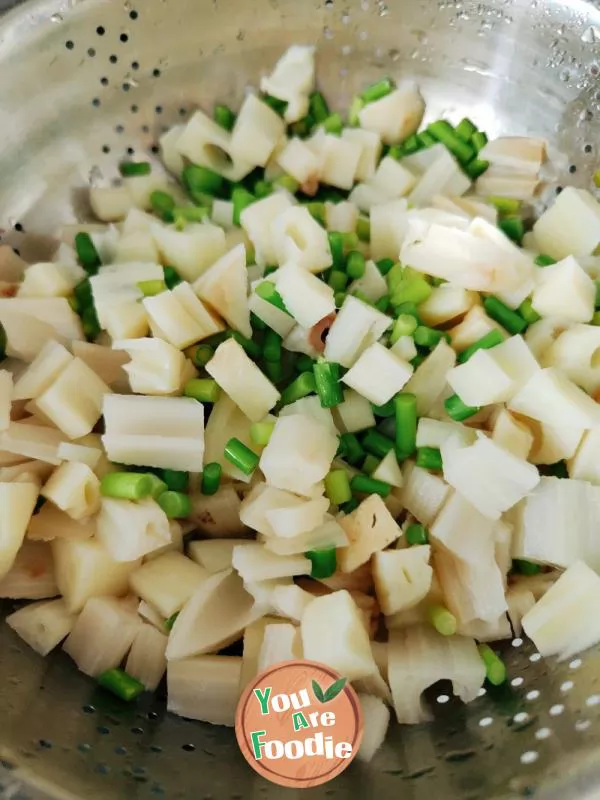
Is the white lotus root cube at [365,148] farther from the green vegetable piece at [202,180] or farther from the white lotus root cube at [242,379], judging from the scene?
the white lotus root cube at [242,379]

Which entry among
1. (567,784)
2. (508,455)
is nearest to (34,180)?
(508,455)

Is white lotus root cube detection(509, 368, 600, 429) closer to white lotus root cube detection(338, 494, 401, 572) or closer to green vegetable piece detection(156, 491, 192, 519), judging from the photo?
white lotus root cube detection(338, 494, 401, 572)

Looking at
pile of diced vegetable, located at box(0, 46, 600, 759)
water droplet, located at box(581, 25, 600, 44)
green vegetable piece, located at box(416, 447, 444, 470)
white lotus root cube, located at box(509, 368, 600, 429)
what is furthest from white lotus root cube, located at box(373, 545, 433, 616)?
water droplet, located at box(581, 25, 600, 44)

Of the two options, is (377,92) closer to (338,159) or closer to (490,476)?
(338,159)

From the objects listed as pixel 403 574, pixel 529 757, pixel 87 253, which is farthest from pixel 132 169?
pixel 529 757

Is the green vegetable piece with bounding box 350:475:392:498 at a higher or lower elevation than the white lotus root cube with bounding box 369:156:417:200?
lower

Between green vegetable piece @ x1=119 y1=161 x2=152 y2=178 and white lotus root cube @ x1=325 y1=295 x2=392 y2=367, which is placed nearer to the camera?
white lotus root cube @ x1=325 y1=295 x2=392 y2=367

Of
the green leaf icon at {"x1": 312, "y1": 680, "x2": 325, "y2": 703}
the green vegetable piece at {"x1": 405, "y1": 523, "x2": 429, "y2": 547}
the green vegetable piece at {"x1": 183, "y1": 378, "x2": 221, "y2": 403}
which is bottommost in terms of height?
the green leaf icon at {"x1": 312, "y1": 680, "x2": 325, "y2": 703}

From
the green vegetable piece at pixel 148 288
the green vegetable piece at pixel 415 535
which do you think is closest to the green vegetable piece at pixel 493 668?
the green vegetable piece at pixel 415 535
